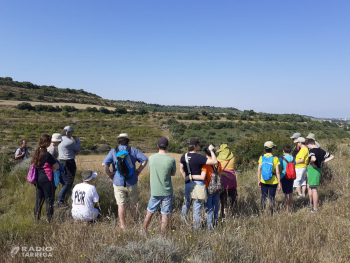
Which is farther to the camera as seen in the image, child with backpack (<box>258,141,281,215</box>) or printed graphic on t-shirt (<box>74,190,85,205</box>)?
child with backpack (<box>258,141,281,215</box>)

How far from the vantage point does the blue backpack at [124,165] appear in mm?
3707

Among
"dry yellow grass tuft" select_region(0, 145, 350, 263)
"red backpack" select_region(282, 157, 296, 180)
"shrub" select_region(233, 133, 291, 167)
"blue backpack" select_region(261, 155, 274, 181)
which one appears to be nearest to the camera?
"dry yellow grass tuft" select_region(0, 145, 350, 263)

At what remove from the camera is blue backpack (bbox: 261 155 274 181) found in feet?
14.7

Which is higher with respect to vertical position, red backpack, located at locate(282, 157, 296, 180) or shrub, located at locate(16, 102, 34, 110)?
shrub, located at locate(16, 102, 34, 110)

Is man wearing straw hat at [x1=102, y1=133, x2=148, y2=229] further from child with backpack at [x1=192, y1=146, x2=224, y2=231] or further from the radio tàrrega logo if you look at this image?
the radio tàrrega logo

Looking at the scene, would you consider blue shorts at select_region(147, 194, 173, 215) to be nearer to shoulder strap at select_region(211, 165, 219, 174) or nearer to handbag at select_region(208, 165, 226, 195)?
handbag at select_region(208, 165, 226, 195)

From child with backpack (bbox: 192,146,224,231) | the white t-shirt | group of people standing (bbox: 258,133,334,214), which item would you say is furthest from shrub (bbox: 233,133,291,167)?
the white t-shirt

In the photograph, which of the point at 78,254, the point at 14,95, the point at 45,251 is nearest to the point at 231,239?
the point at 78,254

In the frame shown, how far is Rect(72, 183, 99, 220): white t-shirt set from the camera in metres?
3.91

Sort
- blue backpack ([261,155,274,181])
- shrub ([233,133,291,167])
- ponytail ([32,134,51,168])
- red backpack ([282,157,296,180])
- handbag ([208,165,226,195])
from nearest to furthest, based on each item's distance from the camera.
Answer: handbag ([208,165,226,195]) → ponytail ([32,134,51,168]) → blue backpack ([261,155,274,181]) → red backpack ([282,157,296,180]) → shrub ([233,133,291,167])

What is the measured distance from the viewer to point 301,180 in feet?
20.0

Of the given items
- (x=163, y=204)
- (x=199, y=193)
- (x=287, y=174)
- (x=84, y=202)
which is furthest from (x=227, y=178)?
(x=84, y=202)

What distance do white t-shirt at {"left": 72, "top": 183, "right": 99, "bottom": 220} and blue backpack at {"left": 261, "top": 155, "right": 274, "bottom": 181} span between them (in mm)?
3187

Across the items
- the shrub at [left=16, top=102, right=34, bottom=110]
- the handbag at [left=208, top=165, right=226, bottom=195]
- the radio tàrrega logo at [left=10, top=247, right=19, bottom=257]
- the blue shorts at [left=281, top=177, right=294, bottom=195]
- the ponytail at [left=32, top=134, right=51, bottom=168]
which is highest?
the shrub at [left=16, top=102, right=34, bottom=110]
